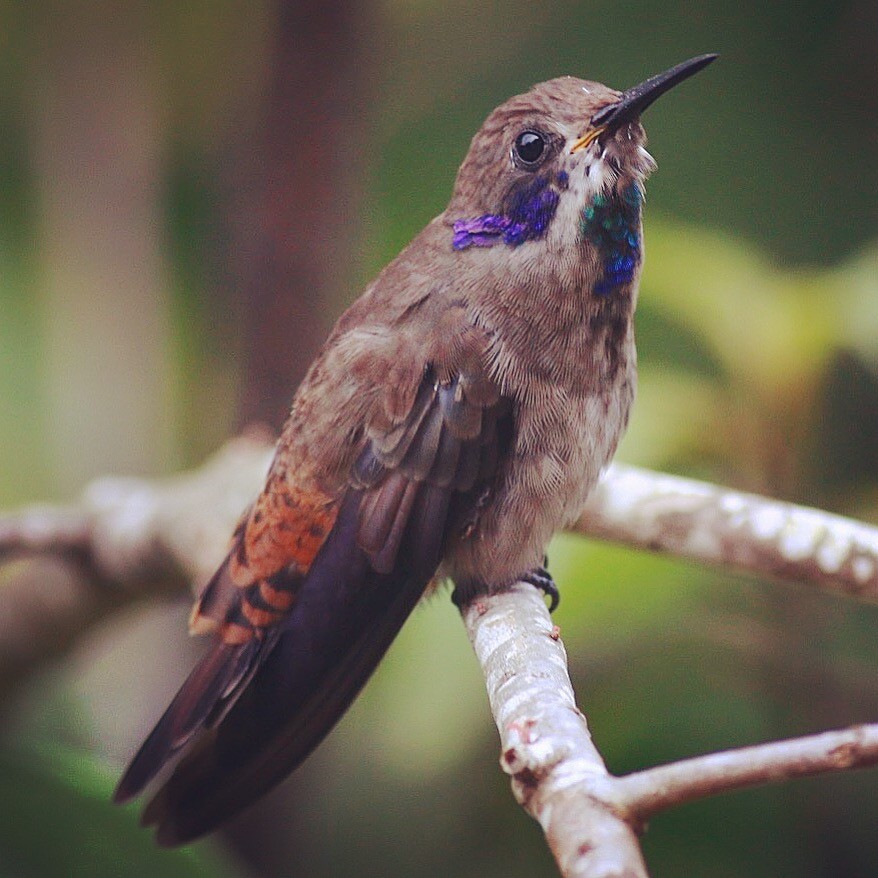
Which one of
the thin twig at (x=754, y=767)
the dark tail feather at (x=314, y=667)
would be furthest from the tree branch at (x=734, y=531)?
the thin twig at (x=754, y=767)

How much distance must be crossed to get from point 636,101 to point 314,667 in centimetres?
80

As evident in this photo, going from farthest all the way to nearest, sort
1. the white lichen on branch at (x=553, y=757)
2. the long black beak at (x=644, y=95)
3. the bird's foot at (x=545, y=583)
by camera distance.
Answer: the bird's foot at (x=545, y=583) → the long black beak at (x=644, y=95) → the white lichen on branch at (x=553, y=757)

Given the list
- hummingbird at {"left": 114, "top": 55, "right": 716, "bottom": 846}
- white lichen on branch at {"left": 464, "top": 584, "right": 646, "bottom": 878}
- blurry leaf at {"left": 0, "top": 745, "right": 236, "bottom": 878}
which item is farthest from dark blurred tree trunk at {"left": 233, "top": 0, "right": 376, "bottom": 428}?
white lichen on branch at {"left": 464, "top": 584, "right": 646, "bottom": 878}

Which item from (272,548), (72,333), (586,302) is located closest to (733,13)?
(72,333)

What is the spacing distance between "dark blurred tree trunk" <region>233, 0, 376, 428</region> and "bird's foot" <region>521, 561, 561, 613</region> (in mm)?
1063

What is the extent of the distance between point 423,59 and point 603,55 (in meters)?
0.54

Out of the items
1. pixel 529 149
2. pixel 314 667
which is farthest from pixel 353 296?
pixel 314 667

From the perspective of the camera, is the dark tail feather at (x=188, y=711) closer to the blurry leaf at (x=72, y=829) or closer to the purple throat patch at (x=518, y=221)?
the blurry leaf at (x=72, y=829)

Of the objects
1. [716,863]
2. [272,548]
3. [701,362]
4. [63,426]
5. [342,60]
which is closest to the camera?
[272,548]

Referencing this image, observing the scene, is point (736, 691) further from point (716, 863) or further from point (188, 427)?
point (188, 427)

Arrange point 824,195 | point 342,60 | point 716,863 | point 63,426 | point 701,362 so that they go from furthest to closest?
1. point 824,195
2. point 63,426
3. point 701,362
4. point 342,60
5. point 716,863

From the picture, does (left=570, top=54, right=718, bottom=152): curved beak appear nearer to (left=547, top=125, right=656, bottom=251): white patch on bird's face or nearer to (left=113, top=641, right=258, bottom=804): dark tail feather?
(left=547, top=125, right=656, bottom=251): white patch on bird's face

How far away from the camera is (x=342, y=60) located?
2934mm

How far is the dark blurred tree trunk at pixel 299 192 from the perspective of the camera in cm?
288
